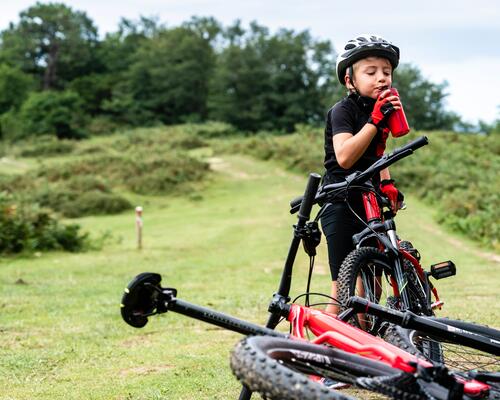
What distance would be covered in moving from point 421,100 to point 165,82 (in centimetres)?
2704

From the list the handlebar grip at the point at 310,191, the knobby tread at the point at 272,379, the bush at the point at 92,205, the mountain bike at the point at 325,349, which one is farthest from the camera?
the bush at the point at 92,205

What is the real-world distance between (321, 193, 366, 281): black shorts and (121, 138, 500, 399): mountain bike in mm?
1009

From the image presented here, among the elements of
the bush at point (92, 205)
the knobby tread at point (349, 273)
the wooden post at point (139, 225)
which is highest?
the knobby tread at point (349, 273)

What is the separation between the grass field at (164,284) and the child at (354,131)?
1283 millimetres

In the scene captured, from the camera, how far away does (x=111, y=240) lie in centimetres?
1892

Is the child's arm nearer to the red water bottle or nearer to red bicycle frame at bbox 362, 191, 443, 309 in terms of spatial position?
the red water bottle

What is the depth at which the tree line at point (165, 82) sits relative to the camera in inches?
2361


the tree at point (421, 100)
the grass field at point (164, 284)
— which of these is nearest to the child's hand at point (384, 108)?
the grass field at point (164, 284)

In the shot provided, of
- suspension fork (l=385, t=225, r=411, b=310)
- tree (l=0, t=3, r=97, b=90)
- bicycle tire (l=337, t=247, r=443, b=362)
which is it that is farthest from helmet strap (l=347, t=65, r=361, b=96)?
tree (l=0, t=3, r=97, b=90)

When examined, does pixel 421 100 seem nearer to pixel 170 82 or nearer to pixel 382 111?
pixel 170 82

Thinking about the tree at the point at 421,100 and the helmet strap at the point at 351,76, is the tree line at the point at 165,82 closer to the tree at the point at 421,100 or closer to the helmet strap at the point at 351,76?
the tree at the point at 421,100

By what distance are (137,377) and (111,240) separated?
1363 centimetres

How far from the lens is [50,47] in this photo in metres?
81.1

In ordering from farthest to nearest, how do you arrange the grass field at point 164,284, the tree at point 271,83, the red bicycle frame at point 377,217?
the tree at point 271,83 → the grass field at point 164,284 → the red bicycle frame at point 377,217
